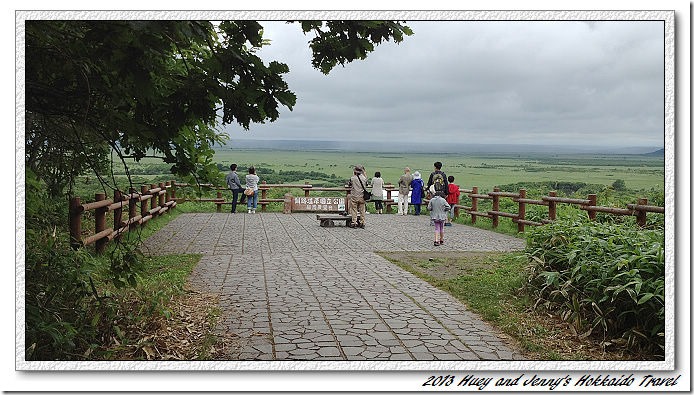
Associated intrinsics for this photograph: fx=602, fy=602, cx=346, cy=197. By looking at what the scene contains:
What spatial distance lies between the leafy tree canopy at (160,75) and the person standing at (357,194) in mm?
9487

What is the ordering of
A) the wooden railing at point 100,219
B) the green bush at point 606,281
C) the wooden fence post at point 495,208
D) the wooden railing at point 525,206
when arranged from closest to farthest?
the green bush at point 606,281 → the wooden railing at point 100,219 → the wooden railing at point 525,206 → the wooden fence post at point 495,208

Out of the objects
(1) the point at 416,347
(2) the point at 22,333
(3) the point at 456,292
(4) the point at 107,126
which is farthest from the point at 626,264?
(2) the point at 22,333

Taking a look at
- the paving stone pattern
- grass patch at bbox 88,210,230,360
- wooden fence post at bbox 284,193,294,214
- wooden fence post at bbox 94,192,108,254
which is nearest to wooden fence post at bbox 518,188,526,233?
the paving stone pattern

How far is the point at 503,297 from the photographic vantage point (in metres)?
5.97

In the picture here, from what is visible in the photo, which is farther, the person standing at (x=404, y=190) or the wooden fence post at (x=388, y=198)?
the wooden fence post at (x=388, y=198)

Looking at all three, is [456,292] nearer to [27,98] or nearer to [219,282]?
[219,282]

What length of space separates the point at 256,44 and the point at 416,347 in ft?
7.54

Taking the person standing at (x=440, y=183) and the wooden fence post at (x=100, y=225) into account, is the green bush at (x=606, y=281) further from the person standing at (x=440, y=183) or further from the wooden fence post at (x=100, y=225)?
the wooden fence post at (x=100, y=225)

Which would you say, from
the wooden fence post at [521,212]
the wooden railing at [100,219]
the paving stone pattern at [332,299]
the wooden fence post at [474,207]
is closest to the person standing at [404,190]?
the wooden fence post at [474,207]

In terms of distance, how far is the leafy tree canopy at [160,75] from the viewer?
320 centimetres

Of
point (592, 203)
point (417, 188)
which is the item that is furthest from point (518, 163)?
point (417, 188)

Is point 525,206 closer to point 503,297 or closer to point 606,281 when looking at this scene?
point 503,297

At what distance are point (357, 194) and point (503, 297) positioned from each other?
8.37 meters

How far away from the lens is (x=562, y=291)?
15.7 feet
